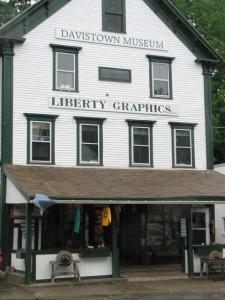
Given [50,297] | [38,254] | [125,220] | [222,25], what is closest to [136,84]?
[125,220]

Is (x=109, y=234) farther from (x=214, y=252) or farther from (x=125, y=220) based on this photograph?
(x=214, y=252)

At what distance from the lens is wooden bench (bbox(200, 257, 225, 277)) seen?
19.6 m

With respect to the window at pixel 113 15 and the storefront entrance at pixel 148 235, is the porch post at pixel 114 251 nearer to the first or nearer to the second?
the storefront entrance at pixel 148 235

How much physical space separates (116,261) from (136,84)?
7.89m

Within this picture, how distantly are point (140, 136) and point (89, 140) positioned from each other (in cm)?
233

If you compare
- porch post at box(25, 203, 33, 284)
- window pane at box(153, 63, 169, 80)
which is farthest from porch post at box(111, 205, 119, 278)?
window pane at box(153, 63, 169, 80)

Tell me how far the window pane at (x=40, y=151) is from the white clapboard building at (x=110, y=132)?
0.13 ft

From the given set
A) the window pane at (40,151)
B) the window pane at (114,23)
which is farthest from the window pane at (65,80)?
the window pane at (114,23)

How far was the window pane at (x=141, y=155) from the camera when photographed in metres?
23.0

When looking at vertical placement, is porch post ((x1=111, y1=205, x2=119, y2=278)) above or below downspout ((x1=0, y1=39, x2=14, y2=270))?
below

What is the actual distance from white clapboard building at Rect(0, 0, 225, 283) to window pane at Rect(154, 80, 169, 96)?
2.4 inches

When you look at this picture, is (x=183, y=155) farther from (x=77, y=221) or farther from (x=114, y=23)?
(x=77, y=221)

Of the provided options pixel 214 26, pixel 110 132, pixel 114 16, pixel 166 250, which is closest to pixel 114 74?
pixel 110 132

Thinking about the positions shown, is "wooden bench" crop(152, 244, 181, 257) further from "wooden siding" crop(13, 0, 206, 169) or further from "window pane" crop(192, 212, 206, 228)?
"wooden siding" crop(13, 0, 206, 169)
